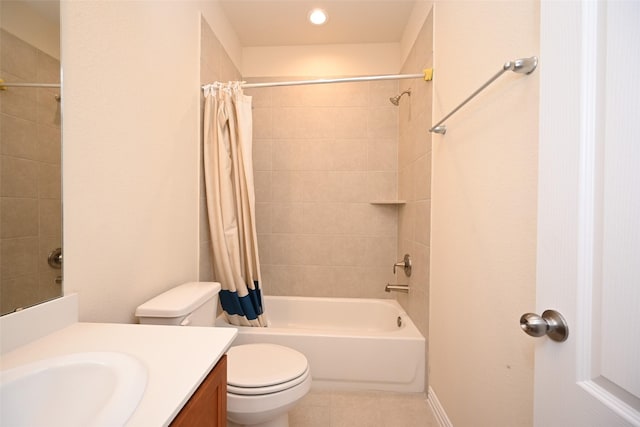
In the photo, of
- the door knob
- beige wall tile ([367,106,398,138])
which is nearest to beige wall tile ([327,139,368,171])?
beige wall tile ([367,106,398,138])

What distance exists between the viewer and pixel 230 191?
170 centimetres

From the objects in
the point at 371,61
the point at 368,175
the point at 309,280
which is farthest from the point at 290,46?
the point at 309,280

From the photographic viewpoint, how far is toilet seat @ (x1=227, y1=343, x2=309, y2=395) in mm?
1084

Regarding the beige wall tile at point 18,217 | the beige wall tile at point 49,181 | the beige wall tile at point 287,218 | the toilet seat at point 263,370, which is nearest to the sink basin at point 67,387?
the beige wall tile at point 18,217

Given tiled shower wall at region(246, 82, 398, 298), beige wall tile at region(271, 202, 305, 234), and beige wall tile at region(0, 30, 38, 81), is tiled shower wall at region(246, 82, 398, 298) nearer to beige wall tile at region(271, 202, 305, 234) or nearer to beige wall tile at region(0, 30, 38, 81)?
beige wall tile at region(271, 202, 305, 234)

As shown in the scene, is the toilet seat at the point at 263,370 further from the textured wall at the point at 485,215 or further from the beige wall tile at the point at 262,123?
the beige wall tile at the point at 262,123

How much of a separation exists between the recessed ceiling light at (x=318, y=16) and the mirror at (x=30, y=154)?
5.29ft

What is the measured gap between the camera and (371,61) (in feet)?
7.77

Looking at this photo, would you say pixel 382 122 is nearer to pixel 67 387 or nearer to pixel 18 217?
pixel 18 217

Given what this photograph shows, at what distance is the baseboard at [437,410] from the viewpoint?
4.36 feet

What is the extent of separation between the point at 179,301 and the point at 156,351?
1.66ft

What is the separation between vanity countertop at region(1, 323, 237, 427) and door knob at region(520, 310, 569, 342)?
2.23 ft

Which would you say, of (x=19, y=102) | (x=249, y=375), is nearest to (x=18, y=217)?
(x=19, y=102)

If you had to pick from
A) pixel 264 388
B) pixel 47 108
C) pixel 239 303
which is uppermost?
pixel 47 108
